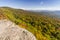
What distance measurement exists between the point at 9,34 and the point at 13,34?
50 centimetres

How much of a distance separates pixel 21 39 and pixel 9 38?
1.55 m

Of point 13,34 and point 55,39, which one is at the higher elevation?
point 13,34

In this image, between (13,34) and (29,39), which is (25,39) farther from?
(13,34)

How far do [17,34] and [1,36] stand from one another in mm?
2076

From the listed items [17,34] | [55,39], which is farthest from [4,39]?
[55,39]

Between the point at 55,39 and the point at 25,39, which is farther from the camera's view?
the point at 55,39

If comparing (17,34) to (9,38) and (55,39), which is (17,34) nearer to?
(9,38)

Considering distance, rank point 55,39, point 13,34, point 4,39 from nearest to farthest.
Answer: point 4,39
point 13,34
point 55,39

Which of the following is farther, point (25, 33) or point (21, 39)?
point (25, 33)

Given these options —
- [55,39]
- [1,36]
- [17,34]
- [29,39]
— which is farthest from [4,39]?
[55,39]

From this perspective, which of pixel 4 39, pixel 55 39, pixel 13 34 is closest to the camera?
pixel 4 39

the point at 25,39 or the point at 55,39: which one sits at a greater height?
the point at 25,39

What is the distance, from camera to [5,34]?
55.4 feet

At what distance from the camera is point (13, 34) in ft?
55.9
